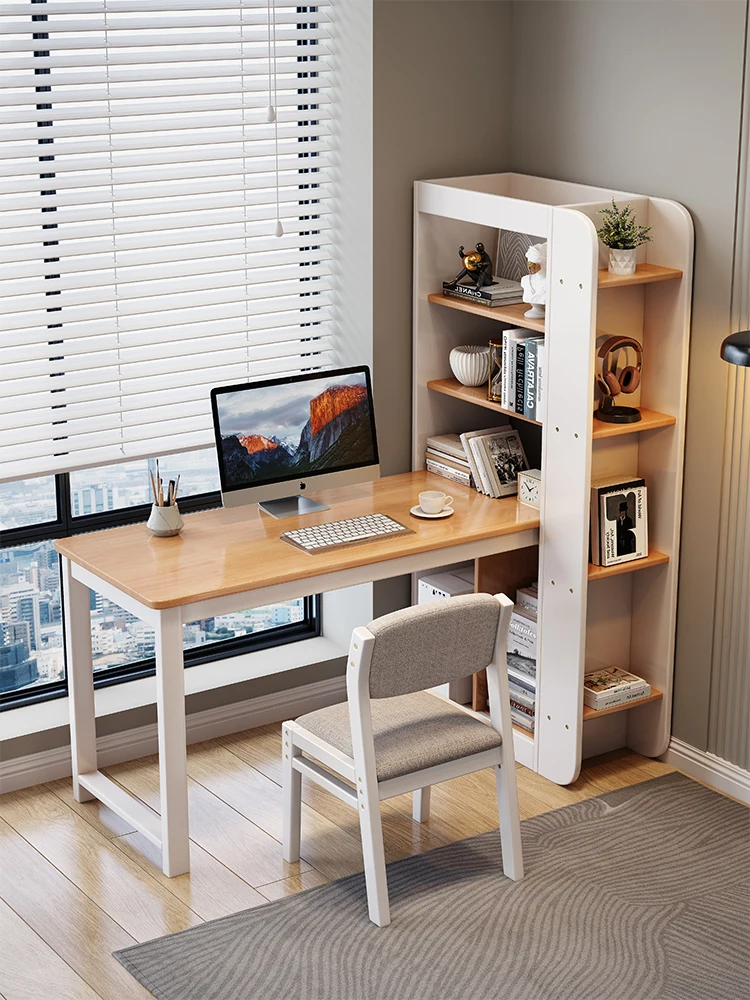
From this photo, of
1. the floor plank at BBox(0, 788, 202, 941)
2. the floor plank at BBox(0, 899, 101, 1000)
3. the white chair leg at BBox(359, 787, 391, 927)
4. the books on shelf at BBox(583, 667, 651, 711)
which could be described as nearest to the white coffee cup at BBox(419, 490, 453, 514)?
the books on shelf at BBox(583, 667, 651, 711)

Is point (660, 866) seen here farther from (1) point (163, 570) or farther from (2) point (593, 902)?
(1) point (163, 570)

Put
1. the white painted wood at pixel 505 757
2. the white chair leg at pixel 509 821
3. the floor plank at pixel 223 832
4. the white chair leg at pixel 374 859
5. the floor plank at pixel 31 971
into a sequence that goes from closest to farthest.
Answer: the floor plank at pixel 31 971 → the white chair leg at pixel 374 859 → the white painted wood at pixel 505 757 → the white chair leg at pixel 509 821 → the floor plank at pixel 223 832

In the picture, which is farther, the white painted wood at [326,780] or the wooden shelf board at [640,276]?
the wooden shelf board at [640,276]

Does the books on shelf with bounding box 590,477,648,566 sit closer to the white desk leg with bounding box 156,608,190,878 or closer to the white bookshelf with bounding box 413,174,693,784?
the white bookshelf with bounding box 413,174,693,784

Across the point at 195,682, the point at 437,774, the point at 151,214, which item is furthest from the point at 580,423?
the point at 195,682

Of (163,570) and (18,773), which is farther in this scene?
(18,773)

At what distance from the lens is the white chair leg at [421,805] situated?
355 cm

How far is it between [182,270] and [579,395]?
122 cm

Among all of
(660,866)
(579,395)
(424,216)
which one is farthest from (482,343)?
(660,866)

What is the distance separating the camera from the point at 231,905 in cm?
321

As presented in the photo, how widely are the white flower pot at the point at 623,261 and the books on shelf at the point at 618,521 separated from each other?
0.58 meters

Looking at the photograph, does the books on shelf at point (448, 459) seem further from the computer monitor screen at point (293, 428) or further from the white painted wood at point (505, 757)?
the white painted wood at point (505, 757)

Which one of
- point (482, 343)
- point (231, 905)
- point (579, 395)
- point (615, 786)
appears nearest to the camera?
point (231, 905)

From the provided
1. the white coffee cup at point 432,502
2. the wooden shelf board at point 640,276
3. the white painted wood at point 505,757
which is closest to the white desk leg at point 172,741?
the white painted wood at point 505,757
